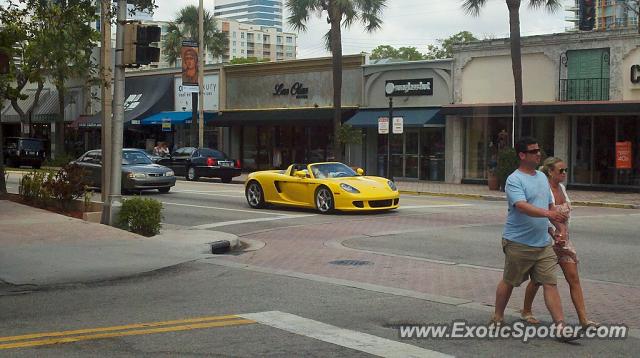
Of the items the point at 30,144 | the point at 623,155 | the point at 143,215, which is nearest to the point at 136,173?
the point at 143,215

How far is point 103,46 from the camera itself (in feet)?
54.6

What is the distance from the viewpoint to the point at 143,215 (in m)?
14.0

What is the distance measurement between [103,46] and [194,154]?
16.1m

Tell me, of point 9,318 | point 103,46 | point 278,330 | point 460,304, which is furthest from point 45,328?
point 103,46

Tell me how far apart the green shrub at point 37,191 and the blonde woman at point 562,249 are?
45.1ft

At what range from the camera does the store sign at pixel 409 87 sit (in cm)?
3241

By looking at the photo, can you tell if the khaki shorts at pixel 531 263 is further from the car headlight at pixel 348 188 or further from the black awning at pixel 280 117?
the black awning at pixel 280 117

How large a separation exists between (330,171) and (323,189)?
718 mm

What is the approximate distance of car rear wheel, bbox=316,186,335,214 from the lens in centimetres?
1786

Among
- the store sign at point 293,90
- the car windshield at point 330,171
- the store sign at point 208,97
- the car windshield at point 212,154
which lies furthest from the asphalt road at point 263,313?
the store sign at point 208,97

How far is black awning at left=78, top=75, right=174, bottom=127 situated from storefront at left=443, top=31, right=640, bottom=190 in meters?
19.7

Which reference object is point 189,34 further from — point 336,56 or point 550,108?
point 550,108

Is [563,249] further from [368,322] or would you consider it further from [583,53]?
[583,53]

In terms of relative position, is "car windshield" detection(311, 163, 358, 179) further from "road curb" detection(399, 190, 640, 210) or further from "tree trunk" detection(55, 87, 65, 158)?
"tree trunk" detection(55, 87, 65, 158)
